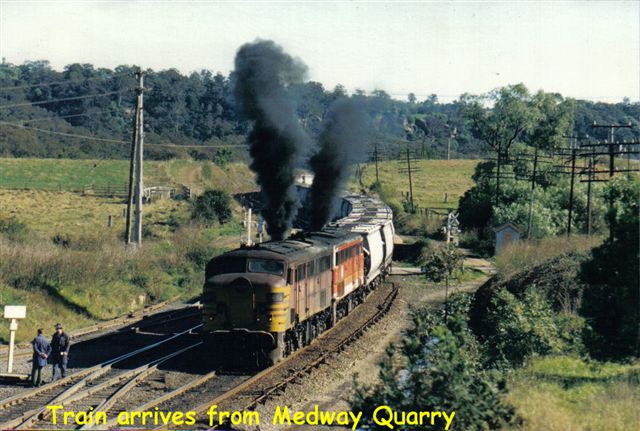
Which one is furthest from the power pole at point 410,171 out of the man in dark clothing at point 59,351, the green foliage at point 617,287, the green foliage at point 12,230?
the man in dark clothing at point 59,351

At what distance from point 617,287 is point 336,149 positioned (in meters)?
26.2

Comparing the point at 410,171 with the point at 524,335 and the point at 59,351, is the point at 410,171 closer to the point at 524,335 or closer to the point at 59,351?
the point at 524,335

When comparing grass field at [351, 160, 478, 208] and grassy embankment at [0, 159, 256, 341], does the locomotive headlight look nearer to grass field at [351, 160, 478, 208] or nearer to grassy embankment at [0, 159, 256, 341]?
grassy embankment at [0, 159, 256, 341]

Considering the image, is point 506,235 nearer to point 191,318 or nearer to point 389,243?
point 389,243

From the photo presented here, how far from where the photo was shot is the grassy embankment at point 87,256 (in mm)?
31828

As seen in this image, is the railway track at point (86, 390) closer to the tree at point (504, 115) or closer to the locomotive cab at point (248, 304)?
the locomotive cab at point (248, 304)

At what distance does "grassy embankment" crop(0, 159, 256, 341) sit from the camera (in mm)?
31828

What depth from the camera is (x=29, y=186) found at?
3046 inches

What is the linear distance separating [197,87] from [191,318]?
104634mm

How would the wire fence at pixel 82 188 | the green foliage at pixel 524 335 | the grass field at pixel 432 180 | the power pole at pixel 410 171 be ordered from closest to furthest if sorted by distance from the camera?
the green foliage at pixel 524 335
the wire fence at pixel 82 188
the power pole at pixel 410 171
the grass field at pixel 432 180

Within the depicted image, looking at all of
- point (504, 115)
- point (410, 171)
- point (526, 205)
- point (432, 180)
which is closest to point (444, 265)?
point (526, 205)

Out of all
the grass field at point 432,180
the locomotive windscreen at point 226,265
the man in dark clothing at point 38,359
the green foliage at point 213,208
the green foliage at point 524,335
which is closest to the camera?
the man in dark clothing at point 38,359

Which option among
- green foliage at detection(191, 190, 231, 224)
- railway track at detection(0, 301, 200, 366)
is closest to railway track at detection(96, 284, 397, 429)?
railway track at detection(0, 301, 200, 366)

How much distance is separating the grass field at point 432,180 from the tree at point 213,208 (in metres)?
28.9
